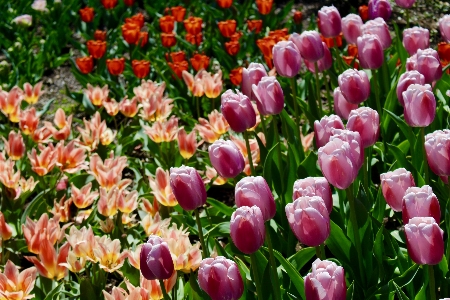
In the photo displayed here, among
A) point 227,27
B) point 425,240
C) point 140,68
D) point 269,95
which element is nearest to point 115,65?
point 140,68

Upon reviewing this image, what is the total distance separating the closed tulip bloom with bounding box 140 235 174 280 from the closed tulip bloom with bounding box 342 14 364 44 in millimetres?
1880

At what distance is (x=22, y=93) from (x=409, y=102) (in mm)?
2404

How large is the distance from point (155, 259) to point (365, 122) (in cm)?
76

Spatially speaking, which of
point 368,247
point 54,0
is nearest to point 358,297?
point 368,247

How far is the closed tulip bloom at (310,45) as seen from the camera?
9.92 feet

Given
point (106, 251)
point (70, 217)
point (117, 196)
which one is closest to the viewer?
point (106, 251)

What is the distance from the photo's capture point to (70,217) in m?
3.27

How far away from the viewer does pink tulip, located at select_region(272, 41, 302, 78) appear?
284cm

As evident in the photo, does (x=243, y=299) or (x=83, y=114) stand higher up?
(x=243, y=299)

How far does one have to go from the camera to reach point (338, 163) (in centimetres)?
197

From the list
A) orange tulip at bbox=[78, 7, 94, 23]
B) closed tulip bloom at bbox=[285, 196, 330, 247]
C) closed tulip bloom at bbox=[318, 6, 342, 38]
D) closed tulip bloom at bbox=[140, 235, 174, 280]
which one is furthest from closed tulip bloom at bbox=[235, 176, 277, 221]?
orange tulip at bbox=[78, 7, 94, 23]

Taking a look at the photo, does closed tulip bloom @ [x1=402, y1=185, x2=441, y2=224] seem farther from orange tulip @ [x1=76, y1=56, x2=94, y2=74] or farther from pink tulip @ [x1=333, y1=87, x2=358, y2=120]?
orange tulip @ [x1=76, y1=56, x2=94, y2=74]

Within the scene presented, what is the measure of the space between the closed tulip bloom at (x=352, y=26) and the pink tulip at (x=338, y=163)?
1.63 metres

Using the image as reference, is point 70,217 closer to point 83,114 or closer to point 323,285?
point 83,114
